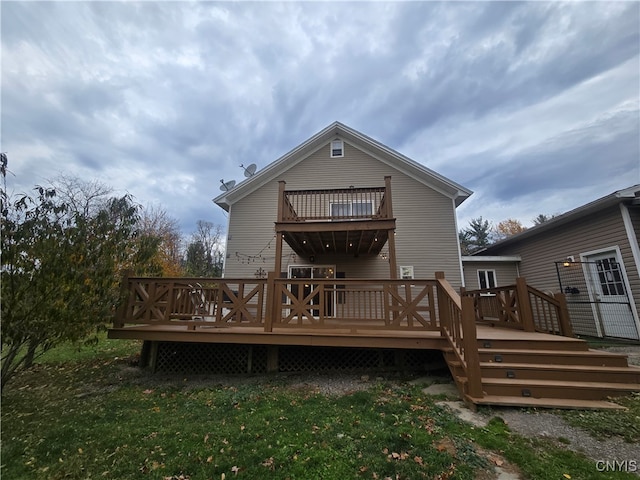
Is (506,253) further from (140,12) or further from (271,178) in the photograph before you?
(140,12)

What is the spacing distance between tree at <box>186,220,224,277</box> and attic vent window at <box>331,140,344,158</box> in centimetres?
1897

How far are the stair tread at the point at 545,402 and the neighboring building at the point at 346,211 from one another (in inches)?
215

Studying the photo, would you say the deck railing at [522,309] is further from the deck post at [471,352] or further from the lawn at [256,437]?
the lawn at [256,437]

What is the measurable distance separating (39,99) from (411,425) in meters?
12.5

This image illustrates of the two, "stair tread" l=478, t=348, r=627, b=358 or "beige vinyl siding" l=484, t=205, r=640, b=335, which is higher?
"beige vinyl siding" l=484, t=205, r=640, b=335

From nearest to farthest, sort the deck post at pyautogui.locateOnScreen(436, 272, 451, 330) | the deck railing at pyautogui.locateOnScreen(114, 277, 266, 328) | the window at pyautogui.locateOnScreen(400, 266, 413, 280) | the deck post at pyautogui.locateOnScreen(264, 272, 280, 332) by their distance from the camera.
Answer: the deck post at pyautogui.locateOnScreen(436, 272, 451, 330)
the deck post at pyautogui.locateOnScreen(264, 272, 280, 332)
the deck railing at pyautogui.locateOnScreen(114, 277, 266, 328)
the window at pyautogui.locateOnScreen(400, 266, 413, 280)

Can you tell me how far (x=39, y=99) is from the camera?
7961 mm

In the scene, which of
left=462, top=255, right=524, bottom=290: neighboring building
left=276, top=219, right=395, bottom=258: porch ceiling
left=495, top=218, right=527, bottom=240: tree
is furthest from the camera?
left=495, top=218, right=527, bottom=240: tree

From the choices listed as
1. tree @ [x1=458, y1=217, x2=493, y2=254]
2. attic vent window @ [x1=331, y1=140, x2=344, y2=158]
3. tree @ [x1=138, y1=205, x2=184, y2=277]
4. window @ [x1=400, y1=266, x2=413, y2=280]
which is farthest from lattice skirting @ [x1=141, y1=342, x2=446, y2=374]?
tree @ [x1=458, y1=217, x2=493, y2=254]

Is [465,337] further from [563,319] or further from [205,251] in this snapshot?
[205,251]

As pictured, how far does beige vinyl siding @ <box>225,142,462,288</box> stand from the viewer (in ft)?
32.0

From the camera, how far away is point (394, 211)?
406 inches

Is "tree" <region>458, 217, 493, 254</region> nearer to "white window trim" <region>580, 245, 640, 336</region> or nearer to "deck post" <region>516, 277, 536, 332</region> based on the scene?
"white window trim" <region>580, 245, 640, 336</region>

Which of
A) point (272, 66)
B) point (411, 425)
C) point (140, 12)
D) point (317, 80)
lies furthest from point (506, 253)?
point (140, 12)
